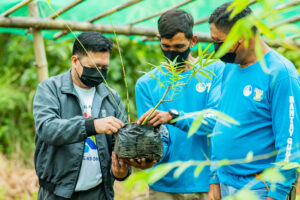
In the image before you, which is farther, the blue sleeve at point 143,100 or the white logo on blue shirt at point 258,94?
the blue sleeve at point 143,100

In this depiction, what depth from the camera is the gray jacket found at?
2.22m

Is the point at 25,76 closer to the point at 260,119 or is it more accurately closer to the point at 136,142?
the point at 136,142

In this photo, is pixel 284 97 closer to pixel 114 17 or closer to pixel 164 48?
pixel 164 48

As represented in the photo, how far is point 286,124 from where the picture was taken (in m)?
1.87

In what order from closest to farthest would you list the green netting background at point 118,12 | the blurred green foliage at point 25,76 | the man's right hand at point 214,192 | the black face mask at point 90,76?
the man's right hand at point 214,192 → the black face mask at point 90,76 → the green netting background at point 118,12 → the blurred green foliage at point 25,76

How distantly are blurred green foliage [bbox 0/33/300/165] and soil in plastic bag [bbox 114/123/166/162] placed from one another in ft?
13.1

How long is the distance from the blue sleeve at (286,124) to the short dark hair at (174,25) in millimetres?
889

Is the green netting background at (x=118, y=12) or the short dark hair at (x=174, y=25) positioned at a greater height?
the green netting background at (x=118, y=12)

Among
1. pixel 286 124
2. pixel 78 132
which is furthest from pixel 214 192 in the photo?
pixel 78 132

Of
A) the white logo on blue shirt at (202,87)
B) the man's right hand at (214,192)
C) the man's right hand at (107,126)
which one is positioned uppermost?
the white logo on blue shirt at (202,87)

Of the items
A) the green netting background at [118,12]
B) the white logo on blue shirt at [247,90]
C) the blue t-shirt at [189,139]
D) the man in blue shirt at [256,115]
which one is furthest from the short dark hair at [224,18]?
the green netting background at [118,12]

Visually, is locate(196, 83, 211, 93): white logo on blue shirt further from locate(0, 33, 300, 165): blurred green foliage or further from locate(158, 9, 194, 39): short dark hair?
locate(0, 33, 300, 165): blurred green foliage

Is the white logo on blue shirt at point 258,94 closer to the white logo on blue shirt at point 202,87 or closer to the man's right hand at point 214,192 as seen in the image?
the white logo on blue shirt at point 202,87

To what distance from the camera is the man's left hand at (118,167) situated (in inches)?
94.7
